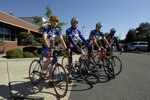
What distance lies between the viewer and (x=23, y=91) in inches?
265

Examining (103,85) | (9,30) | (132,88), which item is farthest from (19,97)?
(9,30)

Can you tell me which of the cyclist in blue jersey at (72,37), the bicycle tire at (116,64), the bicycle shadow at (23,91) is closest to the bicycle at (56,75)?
the bicycle shadow at (23,91)

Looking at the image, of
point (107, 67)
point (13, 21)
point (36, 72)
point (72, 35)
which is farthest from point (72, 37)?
point (13, 21)

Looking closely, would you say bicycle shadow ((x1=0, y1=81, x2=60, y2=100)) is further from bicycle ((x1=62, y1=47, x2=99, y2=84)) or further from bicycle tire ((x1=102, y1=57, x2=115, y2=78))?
bicycle tire ((x1=102, y1=57, x2=115, y2=78))

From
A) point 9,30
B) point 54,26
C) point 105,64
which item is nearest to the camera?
point 54,26

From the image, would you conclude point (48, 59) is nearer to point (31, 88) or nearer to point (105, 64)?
point (31, 88)

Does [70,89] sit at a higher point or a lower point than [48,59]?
lower

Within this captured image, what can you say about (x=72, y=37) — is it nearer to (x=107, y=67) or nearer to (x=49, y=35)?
(x=49, y=35)

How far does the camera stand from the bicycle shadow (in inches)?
240

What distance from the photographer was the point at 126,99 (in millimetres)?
6051

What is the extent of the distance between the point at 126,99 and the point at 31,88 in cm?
270

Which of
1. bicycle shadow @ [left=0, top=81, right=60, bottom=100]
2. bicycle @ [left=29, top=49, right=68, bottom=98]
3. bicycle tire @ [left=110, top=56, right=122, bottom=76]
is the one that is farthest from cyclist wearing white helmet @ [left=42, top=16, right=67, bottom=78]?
bicycle tire @ [left=110, top=56, right=122, bottom=76]

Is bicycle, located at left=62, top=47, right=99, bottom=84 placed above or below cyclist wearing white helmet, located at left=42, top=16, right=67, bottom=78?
below

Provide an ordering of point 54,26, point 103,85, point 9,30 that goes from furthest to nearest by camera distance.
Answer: point 9,30
point 103,85
point 54,26
